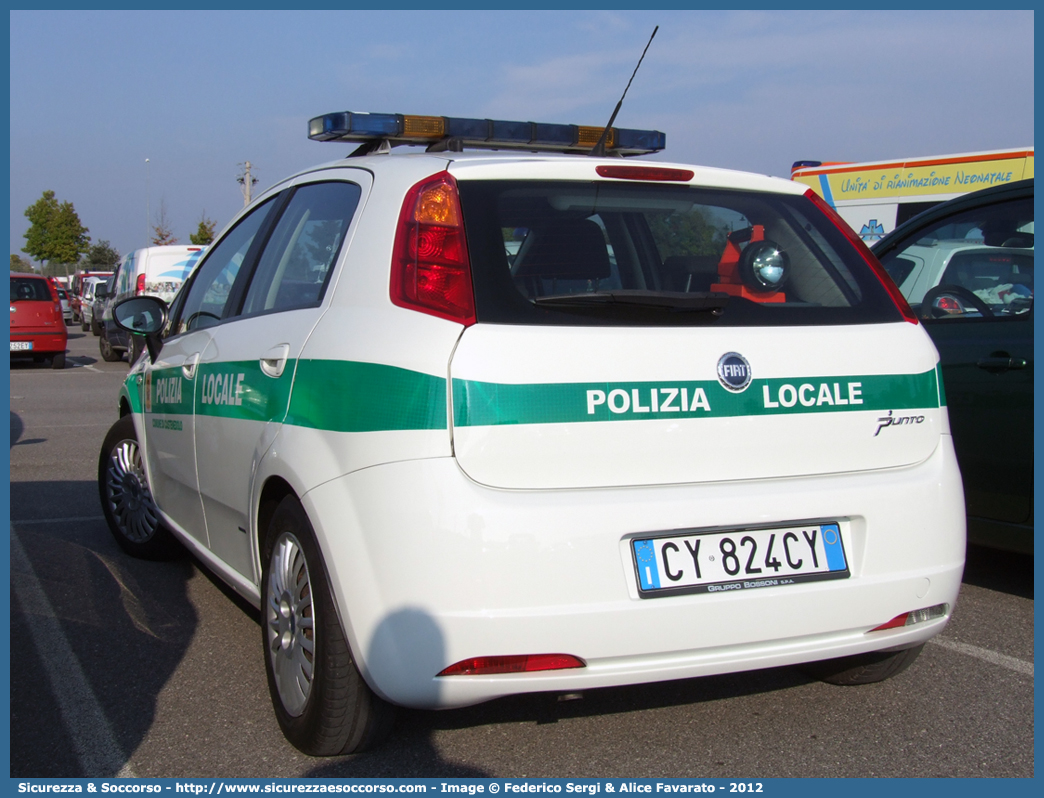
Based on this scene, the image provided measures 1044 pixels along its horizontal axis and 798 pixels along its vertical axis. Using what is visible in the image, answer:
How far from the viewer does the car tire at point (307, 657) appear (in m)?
2.77

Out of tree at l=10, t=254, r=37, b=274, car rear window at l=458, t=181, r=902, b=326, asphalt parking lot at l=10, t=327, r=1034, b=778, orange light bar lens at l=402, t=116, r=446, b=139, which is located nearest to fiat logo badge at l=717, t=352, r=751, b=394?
car rear window at l=458, t=181, r=902, b=326

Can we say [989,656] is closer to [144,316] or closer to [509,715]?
[509,715]

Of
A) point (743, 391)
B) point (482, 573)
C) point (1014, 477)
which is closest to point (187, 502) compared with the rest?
point (482, 573)

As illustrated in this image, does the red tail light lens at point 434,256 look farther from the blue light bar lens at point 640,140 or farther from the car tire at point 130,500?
the car tire at point 130,500

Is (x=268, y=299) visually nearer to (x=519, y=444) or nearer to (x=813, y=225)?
(x=519, y=444)

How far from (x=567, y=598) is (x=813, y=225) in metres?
1.44

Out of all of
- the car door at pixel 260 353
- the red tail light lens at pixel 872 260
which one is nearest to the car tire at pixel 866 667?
the red tail light lens at pixel 872 260

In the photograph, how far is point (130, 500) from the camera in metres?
5.09

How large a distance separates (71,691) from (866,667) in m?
2.54

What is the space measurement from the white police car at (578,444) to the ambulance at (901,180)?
39.6ft

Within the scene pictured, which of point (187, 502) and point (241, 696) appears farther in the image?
point (187, 502)

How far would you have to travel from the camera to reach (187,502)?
411cm

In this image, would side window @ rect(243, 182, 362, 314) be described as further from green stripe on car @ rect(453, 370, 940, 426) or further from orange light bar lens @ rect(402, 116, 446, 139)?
green stripe on car @ rect(453, 370, 940, 426)

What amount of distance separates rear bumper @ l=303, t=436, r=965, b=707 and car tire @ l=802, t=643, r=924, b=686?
0.57 meters
